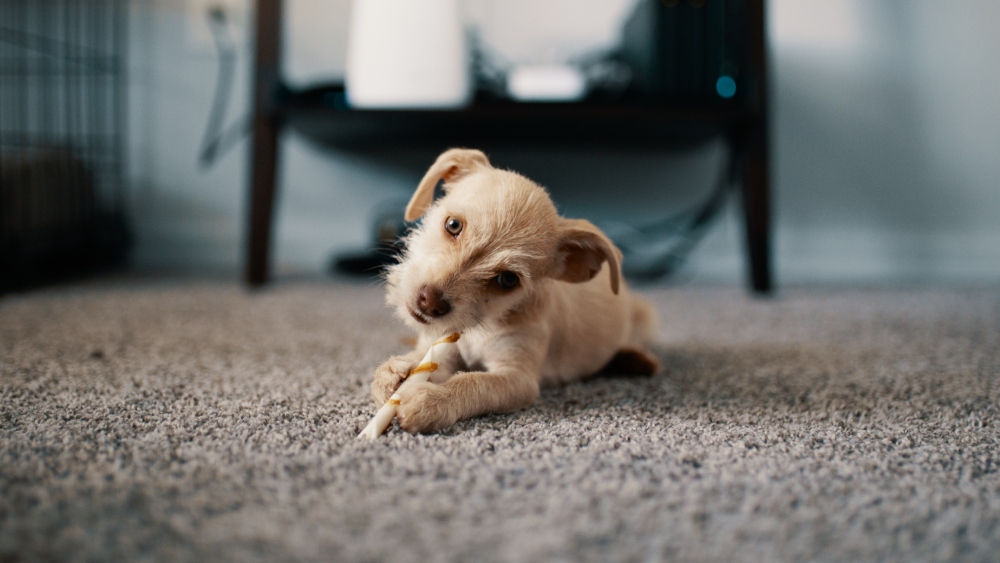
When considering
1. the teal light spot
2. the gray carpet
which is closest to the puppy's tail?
the gray carpet

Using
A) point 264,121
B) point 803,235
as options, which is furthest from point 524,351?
point 803,235

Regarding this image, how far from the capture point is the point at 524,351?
77 cm

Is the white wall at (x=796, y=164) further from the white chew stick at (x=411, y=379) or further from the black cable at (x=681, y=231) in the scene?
the white chew stick at (x=411, y=379)

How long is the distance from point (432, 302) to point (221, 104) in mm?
1815

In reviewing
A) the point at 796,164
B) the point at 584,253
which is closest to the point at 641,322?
the point at 584,253

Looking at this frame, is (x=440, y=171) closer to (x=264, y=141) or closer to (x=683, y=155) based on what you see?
(x=264, y=141)

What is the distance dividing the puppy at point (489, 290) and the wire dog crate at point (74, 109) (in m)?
1.45

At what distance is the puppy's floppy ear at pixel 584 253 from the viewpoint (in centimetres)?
75

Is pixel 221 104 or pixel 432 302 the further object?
pixel 221 104

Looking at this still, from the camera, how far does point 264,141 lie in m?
1.61

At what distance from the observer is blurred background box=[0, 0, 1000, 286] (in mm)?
2125

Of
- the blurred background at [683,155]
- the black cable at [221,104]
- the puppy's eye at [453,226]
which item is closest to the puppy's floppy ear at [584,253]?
the puppy's eye at [453,226]

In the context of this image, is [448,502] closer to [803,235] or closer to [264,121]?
[264,121]

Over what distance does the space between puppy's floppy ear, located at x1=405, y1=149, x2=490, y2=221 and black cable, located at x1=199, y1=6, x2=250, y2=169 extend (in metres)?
1.54
